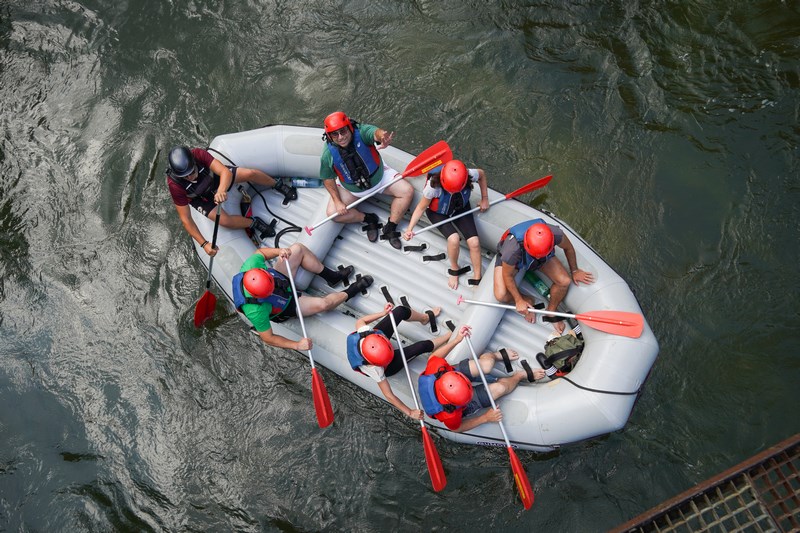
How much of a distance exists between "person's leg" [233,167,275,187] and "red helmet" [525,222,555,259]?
2242 mm

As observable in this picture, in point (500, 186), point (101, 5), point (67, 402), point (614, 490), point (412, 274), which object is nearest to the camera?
point (614, 490)

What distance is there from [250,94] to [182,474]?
375 cm

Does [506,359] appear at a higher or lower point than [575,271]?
lower

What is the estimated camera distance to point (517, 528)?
14.5 feet

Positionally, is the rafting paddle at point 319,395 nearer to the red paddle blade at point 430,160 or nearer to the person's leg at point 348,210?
the person's leg at point 348,210

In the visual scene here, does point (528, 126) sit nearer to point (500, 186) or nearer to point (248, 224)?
point (500, 186)

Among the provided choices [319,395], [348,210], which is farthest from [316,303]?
[348,210]

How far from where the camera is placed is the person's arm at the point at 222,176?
432cm

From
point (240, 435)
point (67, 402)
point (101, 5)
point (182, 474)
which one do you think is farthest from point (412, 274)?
point (101, 5)

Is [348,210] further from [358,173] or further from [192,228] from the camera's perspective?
[192,228]

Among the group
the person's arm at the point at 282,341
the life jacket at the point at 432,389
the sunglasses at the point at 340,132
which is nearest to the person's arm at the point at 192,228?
the person's arm at the point at 282,341

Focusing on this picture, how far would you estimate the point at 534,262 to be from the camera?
3.94m

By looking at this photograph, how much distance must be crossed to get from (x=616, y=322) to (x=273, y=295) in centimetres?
239

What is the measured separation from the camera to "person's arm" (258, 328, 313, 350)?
4172 millimetres
